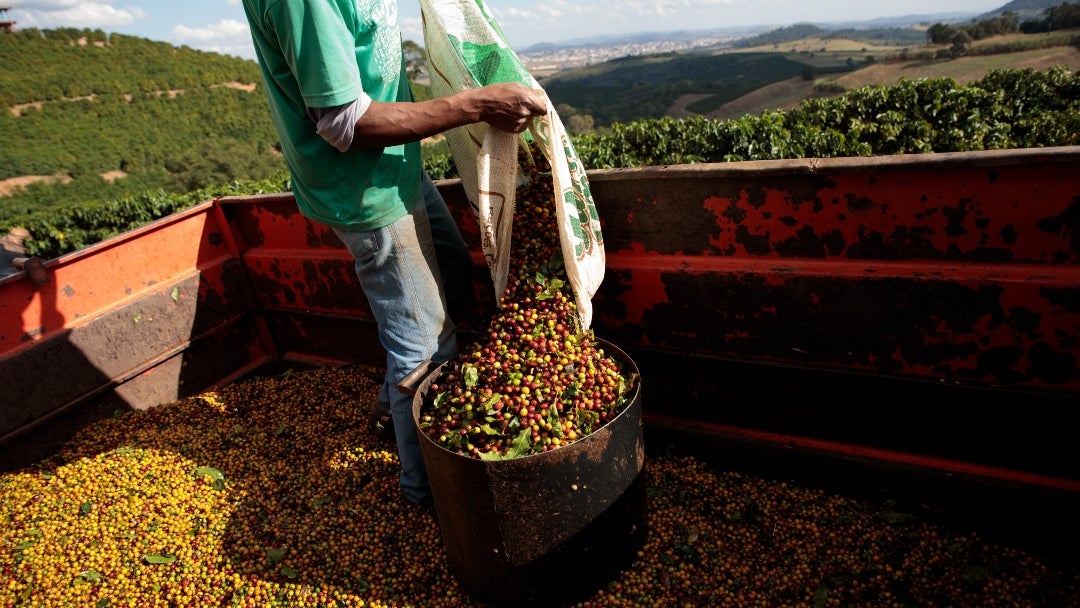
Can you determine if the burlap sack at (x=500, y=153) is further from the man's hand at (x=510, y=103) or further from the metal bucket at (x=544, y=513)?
the metal bucket at (x=544, y=513)

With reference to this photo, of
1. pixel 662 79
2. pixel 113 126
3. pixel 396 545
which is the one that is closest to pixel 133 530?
pixel 396 545

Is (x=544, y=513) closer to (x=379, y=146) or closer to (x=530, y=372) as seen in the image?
(x=530, y=372)

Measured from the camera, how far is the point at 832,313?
2.30 metres

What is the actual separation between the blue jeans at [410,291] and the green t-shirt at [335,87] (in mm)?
92

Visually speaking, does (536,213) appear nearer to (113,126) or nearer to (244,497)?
(244,497)

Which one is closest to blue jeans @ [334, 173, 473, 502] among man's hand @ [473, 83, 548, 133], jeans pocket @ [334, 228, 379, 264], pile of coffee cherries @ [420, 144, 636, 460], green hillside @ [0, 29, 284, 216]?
jeans pocket @ [334, 228, 379, 264]

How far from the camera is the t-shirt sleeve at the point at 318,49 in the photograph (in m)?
1.91

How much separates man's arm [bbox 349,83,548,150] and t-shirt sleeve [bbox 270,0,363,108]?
131 millimetres

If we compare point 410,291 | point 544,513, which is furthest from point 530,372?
point 410,291

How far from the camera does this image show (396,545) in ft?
8.87

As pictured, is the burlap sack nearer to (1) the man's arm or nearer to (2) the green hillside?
(1) the man's arm

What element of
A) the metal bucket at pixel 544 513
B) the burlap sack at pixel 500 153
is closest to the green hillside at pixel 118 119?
the burlap sack at pixel 500 153

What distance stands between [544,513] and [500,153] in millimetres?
1293

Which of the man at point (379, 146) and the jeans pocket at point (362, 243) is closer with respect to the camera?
the man at point (379, 146)
